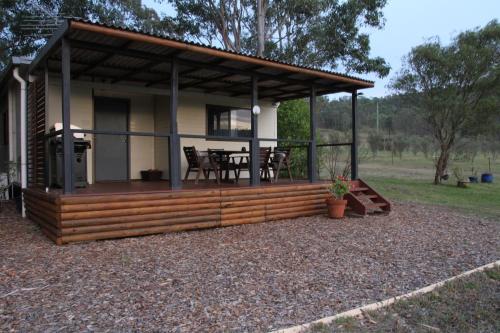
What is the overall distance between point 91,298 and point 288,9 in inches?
541

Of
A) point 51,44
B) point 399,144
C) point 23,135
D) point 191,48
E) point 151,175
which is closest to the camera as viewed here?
point 51,44

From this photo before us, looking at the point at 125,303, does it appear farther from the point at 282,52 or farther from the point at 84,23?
the point at 282,52

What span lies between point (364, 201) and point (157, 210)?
13.4 ft

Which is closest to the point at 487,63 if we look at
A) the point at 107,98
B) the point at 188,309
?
the point at 107,98

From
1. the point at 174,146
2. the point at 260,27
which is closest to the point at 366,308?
the point at 174,146

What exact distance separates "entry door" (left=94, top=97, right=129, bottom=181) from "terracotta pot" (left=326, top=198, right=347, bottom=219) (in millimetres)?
4246

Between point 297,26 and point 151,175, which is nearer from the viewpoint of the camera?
point 151,175

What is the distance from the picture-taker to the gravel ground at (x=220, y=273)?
287 centimetres

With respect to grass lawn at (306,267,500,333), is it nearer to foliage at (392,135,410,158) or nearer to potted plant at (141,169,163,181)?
potted plant at (141,169,163,181)

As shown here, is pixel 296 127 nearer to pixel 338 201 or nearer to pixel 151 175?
pixel 151 175

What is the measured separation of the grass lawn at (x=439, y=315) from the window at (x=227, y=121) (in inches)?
252

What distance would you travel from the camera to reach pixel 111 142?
8.33 metres

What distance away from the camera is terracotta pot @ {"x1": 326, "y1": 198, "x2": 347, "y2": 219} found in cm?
711

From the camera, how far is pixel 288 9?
14.9 meters
